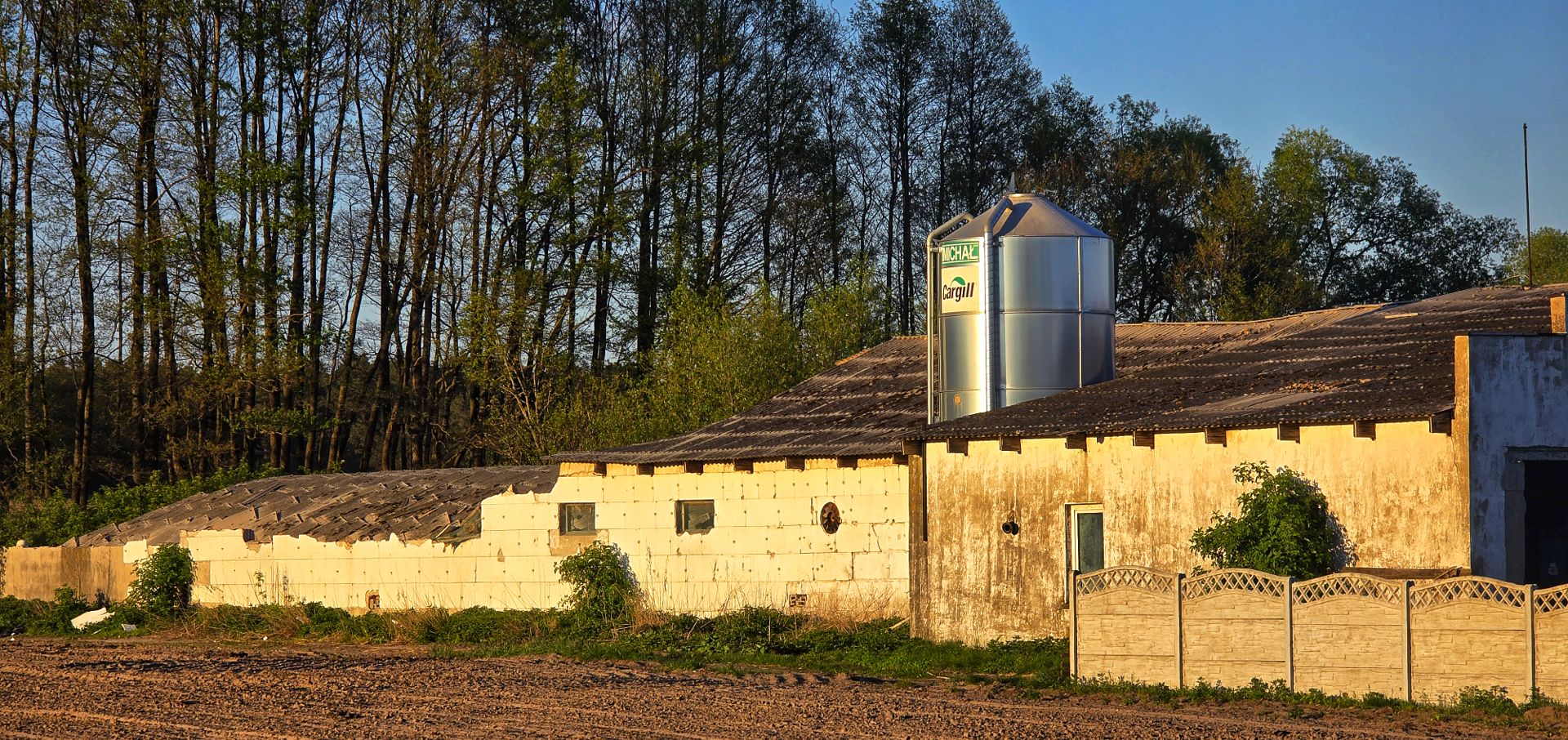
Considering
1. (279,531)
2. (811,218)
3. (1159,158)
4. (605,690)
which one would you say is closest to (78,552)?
(279,531)

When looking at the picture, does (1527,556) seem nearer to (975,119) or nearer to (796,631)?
(796,631)

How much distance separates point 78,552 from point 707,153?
72.7 ft

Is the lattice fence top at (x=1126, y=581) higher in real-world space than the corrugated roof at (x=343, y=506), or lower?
lower

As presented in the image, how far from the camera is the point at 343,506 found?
28.7 m

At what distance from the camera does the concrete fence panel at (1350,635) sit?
14031 millimetres

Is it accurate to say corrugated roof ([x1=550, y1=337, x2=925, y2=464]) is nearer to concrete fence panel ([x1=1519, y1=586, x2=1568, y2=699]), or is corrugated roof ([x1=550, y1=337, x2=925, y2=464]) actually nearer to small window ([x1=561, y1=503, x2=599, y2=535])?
small window ([x1=561, y1=503, x2=599, y2=535])

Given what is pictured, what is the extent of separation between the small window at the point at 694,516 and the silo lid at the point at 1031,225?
5.03 m

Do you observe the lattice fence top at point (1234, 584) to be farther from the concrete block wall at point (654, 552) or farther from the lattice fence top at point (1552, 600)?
the concrete block wall at point (654, 552)

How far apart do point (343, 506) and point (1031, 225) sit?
13.6 metres

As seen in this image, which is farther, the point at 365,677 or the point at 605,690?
the point at 365,677

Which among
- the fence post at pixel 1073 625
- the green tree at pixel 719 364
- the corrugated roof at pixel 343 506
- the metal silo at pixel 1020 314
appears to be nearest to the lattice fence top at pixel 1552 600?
the fence post at pixel 1073 625

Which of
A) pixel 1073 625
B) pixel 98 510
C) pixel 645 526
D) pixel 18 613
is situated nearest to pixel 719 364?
pixel 645 526

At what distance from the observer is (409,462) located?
4619 cm

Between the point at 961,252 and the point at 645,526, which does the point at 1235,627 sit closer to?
the point at 961,252
